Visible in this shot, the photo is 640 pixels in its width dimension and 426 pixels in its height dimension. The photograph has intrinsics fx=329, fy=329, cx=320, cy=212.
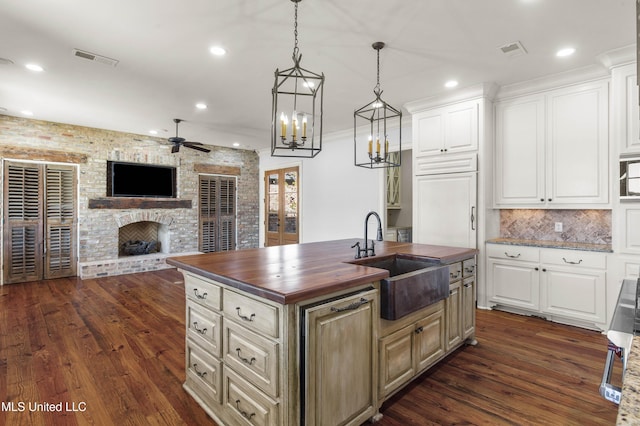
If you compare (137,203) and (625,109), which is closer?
(625,109)

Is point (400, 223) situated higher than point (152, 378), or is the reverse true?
point (400, 223)

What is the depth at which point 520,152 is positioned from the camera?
3.90 meters

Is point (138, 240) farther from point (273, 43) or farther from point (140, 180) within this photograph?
point (273, 43)

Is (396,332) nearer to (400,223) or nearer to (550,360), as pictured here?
(550,360)

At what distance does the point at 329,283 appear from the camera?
164 cm

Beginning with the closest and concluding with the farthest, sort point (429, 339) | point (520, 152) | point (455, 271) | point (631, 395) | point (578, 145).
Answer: point (631, 395) → point (429, 339) → point (455, 271) → point (578, 145) → point (520, 152)

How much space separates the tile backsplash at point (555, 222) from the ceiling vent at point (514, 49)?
193 centimetres

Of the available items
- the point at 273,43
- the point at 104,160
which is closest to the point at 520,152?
the point at 273,43

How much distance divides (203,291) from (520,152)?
3.81 m

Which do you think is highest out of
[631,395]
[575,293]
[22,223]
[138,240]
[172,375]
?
[22,223]

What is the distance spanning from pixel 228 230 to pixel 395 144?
4.63 metres

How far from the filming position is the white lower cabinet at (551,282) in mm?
3279

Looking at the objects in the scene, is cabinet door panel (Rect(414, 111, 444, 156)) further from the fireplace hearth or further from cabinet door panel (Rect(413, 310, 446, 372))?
the fireplace hearth

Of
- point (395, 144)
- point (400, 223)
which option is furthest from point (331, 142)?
point (400, 223)
